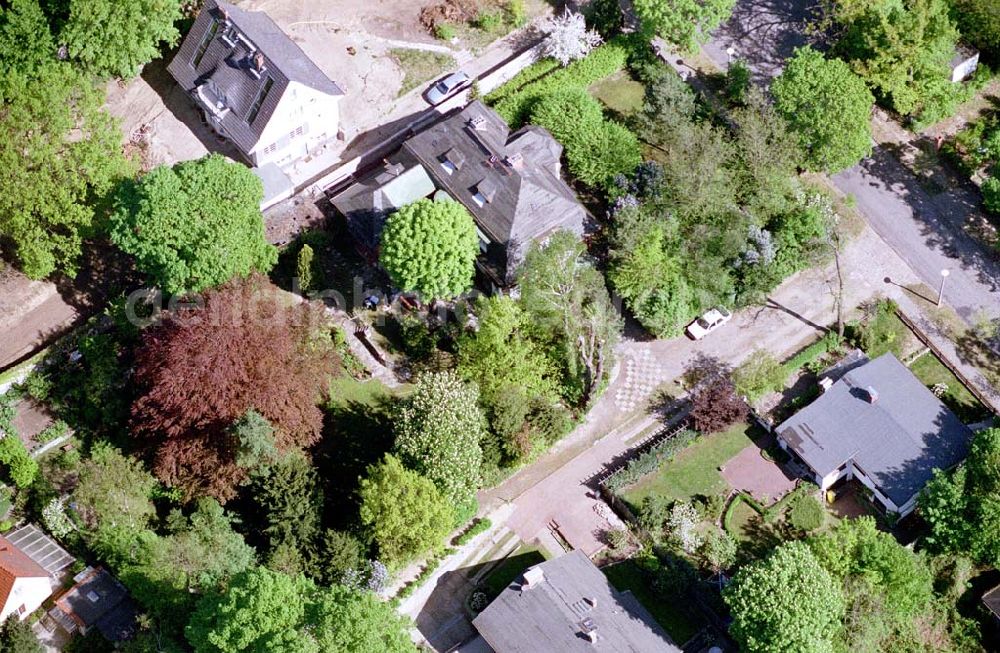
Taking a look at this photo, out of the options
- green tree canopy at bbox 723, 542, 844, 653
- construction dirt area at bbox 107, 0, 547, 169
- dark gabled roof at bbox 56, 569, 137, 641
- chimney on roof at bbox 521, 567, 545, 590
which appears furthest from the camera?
construction dirt area at bbox 107, 0, 547, 169

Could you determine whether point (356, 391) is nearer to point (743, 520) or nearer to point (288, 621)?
point (288, 621)

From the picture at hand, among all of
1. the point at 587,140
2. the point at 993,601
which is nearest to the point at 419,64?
the point at 587,140

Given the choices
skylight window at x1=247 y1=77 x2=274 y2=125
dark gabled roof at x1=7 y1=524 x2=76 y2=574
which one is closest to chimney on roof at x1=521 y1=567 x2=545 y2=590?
dark gabled roof at x1=7 y1=524 x2=76 y2=574

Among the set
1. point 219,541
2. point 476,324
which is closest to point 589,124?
point 476,324

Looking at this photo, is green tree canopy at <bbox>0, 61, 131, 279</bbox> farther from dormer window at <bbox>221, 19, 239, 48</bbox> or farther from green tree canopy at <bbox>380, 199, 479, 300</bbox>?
green tree canopy at <bbox>380, 199, 479, 300</bbox>

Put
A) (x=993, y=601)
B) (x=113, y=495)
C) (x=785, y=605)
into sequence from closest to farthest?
(x=785, y=605)
(x=113, y=495)
(x=993, y=601)

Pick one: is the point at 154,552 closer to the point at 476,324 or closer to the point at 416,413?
the point at 416,413
